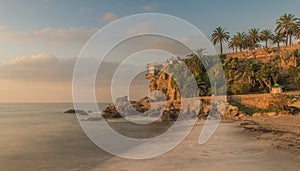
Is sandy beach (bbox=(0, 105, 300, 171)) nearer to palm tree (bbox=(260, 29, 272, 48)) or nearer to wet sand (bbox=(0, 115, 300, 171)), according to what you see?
wet sand (bbox=(0, 115, 300, 171))

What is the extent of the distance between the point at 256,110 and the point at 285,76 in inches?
692

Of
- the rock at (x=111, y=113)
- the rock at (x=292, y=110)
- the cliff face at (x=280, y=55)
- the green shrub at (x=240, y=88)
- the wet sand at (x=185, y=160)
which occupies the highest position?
the cliff face at (x=280, y=55)

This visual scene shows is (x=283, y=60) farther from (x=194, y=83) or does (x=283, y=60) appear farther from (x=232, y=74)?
(x=194, y=83)

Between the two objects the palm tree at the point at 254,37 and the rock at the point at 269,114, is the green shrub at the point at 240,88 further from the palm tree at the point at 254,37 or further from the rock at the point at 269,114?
the palm tree at the point at 254,37

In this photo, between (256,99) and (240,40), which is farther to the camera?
(240,40)

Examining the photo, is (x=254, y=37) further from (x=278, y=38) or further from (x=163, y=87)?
(x=163, y=87)

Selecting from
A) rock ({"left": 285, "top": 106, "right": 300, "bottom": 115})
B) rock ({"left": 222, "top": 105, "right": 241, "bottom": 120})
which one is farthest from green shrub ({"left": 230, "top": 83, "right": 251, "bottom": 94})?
rock ({"left": 285, "top": 106, "right": 300, "bottom": 115})

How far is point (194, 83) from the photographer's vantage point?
50281mm

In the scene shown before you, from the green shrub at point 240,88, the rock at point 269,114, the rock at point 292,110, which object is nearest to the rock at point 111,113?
the green shrub at point 240,88

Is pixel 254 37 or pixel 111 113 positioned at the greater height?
pixel 254 37

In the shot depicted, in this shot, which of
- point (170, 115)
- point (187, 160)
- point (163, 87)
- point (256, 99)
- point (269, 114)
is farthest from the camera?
point (163, 87)

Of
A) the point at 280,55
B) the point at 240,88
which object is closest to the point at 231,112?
the point at 240,88

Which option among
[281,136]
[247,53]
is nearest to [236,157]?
[281,136]

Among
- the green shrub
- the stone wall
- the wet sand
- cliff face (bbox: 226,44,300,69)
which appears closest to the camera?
the wet sand
